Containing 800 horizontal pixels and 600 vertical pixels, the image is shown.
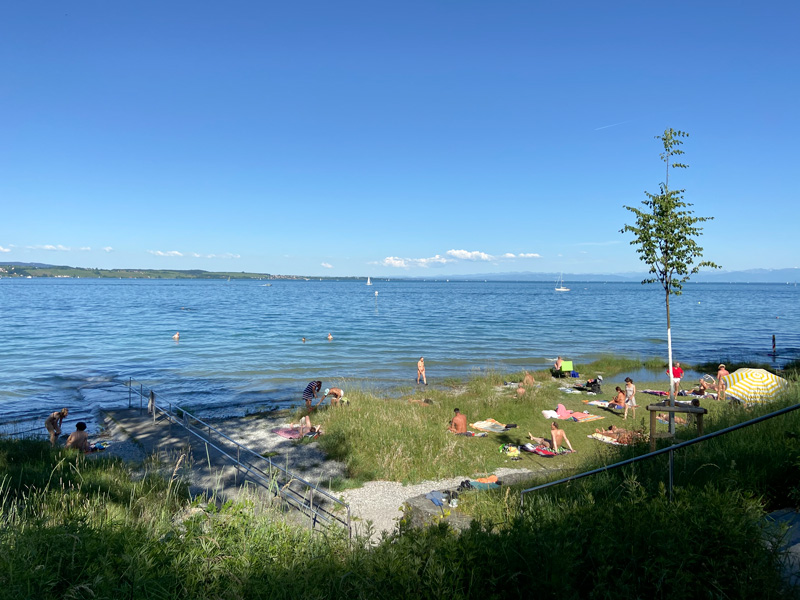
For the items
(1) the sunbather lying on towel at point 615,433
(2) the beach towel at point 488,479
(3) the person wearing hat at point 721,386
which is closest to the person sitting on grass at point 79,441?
(2) the beach towel at point 488,479

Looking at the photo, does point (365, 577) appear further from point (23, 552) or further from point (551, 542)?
point (23, 552)

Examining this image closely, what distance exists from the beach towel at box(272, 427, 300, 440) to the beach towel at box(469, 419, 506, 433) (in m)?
5.62

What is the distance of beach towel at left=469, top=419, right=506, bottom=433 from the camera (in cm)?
1625

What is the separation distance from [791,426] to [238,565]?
8377 millimetres

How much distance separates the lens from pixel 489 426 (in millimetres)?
16484

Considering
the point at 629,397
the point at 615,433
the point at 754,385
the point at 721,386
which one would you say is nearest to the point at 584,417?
the point at 629,397

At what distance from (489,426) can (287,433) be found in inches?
258

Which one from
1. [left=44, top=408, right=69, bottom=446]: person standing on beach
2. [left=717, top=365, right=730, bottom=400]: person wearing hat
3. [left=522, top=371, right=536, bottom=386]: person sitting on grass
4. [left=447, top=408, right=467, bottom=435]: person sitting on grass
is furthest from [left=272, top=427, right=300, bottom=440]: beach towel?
[left=717, top=365, right=730, bottom=400]: person wearing hat

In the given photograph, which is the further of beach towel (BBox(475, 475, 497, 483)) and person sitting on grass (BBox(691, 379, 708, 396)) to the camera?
person sitting on grass (BBox(691, 379, 708, 396))

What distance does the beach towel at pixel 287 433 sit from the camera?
52.1ft

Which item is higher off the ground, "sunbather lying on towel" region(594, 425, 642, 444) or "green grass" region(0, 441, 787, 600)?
"green grass" region(0, 441, 787, 600)

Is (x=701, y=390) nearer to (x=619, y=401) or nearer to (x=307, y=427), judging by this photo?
(x=619, y=401)

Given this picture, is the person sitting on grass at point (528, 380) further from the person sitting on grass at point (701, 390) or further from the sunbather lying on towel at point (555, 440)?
the sunbather lying on towel at point (555, 440)

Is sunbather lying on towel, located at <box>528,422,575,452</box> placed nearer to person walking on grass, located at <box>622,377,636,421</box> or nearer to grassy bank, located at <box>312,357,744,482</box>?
grassy bank, located at <box>312,357,744,482</box>
